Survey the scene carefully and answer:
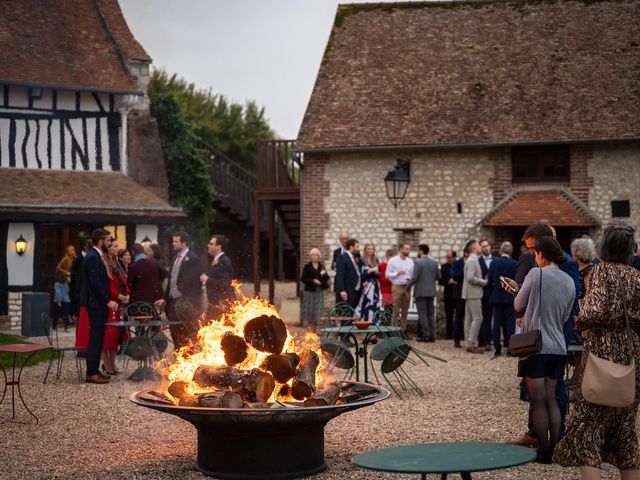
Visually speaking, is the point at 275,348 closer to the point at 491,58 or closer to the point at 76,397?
the point at 76,397

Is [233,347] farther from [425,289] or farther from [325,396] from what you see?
[425,289]

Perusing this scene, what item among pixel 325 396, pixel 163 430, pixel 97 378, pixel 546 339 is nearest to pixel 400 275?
pixel 97 378

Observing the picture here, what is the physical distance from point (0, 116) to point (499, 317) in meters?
13.4

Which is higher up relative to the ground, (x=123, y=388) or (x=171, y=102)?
(x=171, y=102)

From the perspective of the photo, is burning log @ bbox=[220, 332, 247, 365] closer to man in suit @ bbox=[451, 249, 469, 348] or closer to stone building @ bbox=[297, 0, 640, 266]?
man in suit @ bbox=[451, 249, 469, 348]

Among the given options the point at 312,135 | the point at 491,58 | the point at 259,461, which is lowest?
the point at 259,461

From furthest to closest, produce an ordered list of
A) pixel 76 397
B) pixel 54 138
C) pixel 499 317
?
pixel 54 138
pixel 499 317
pixel 76 397

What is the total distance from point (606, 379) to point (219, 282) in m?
7.47

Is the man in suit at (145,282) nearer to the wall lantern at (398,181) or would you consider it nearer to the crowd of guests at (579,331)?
the crowd of guests at (579,331)

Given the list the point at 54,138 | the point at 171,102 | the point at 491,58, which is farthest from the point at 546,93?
the point at 171,102

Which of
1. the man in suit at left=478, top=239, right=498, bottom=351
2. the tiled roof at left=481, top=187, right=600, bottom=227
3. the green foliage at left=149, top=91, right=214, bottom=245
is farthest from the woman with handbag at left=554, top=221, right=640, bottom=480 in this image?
the green foliage at left=149, top=91, right=214, bottom=245

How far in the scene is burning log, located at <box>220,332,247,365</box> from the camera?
25.7ft

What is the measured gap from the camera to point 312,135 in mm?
22516

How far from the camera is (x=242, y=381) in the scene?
7.53m
